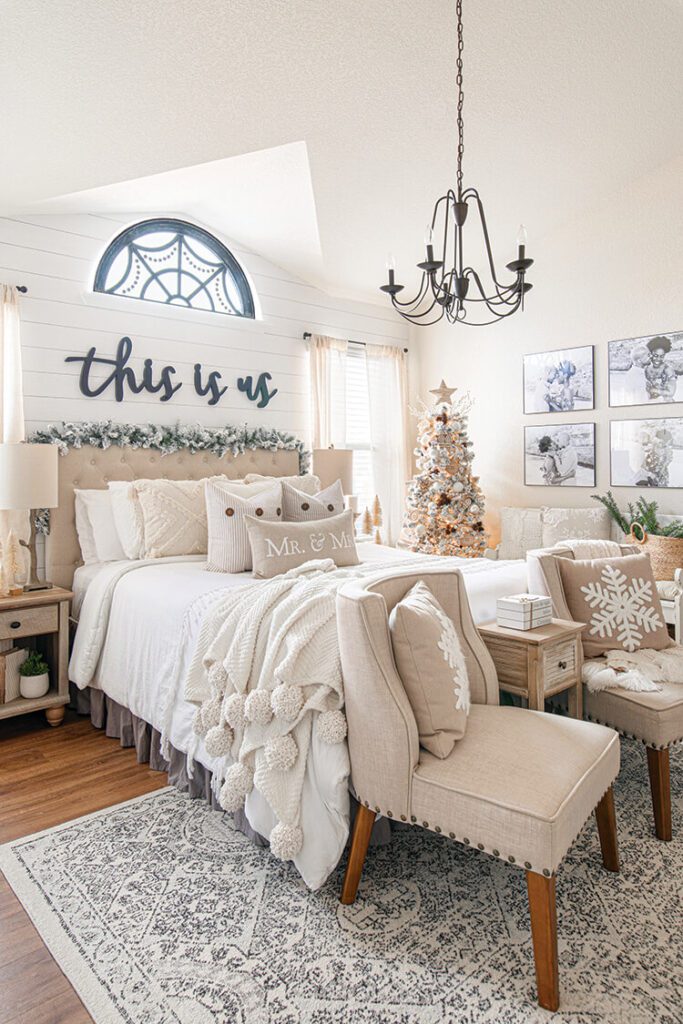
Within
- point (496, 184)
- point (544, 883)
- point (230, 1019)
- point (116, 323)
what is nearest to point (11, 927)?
point (230, 1019)

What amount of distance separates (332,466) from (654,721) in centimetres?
316

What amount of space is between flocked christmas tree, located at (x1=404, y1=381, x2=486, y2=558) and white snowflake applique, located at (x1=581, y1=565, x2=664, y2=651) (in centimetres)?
227

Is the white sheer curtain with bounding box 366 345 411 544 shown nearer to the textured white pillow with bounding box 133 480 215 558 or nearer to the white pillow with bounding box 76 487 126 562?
the textured white pillow with bounding box 133 480 215 558

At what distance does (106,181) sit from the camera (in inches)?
142

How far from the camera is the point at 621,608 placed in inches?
113

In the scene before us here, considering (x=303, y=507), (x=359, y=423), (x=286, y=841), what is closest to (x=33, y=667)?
(x=303, y=507)

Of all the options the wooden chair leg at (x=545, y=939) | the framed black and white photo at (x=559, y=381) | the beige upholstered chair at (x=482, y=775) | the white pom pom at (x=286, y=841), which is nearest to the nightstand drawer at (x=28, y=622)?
the white pom pom at (x=286, y=841)

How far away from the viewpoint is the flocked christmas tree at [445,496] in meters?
5.20

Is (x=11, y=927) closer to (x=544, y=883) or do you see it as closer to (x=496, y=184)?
(x=544, y=883)

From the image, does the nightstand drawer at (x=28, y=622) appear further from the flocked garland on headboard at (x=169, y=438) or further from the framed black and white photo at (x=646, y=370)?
the framed black and white photo at (x=646, y=370)

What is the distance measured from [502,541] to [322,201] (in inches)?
114

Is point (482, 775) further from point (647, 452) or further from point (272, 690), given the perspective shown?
point (647, 452)

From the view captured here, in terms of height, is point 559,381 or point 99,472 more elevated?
point 559,381

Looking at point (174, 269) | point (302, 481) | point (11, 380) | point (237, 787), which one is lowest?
point (237, 787)
